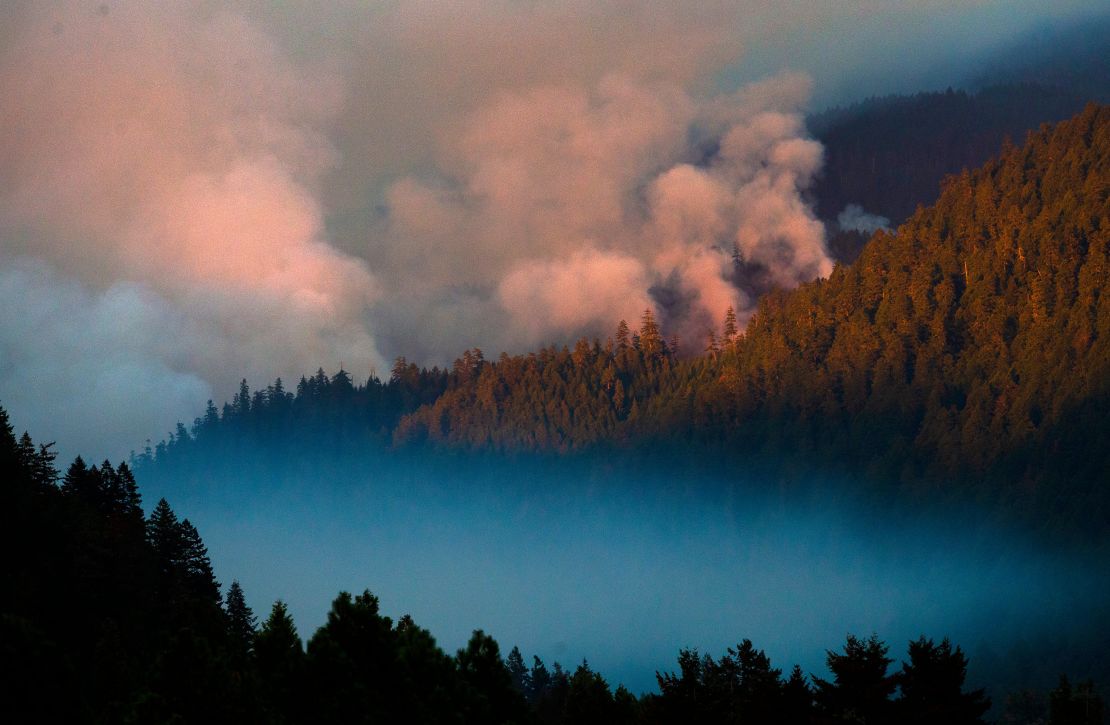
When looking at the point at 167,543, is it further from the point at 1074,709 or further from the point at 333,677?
the point at 1074,709

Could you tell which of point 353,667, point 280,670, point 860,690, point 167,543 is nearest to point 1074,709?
point 860,690

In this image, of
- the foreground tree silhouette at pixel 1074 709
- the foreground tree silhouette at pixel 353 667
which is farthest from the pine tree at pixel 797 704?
the foreground tree silhouette at pixel 353 667

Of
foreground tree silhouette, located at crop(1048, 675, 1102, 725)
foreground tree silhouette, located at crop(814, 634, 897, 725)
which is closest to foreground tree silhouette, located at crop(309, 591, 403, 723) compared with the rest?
foreground tree silhouette, located at crop(814, 634, 897, 725)

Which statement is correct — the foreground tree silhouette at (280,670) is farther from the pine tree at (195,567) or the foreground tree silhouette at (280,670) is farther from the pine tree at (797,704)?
the pine tree at (195,567)

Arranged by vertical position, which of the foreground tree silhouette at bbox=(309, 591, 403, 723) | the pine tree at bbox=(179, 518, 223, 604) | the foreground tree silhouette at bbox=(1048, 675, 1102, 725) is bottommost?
the foreground tree silhouette at bbox=(1048, 675, 1102, 725)

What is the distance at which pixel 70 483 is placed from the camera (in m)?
130

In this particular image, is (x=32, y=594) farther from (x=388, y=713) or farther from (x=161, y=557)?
(x=161, y=557)

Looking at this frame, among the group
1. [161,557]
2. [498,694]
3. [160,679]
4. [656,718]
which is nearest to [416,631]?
[498,694]

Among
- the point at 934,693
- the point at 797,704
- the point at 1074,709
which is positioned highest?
the point at 797,704

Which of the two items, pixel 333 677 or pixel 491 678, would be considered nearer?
pixel 333 677

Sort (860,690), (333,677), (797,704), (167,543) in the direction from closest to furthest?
(333,677) → (797,704) → (860,690) → (167,543)

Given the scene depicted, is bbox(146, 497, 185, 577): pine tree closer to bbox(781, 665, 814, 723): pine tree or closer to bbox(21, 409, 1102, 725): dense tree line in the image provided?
bbox(21, 409, 1102, 725): dense tree line

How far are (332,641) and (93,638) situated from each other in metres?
31.4

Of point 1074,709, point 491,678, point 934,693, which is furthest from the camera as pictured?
point 491,678
